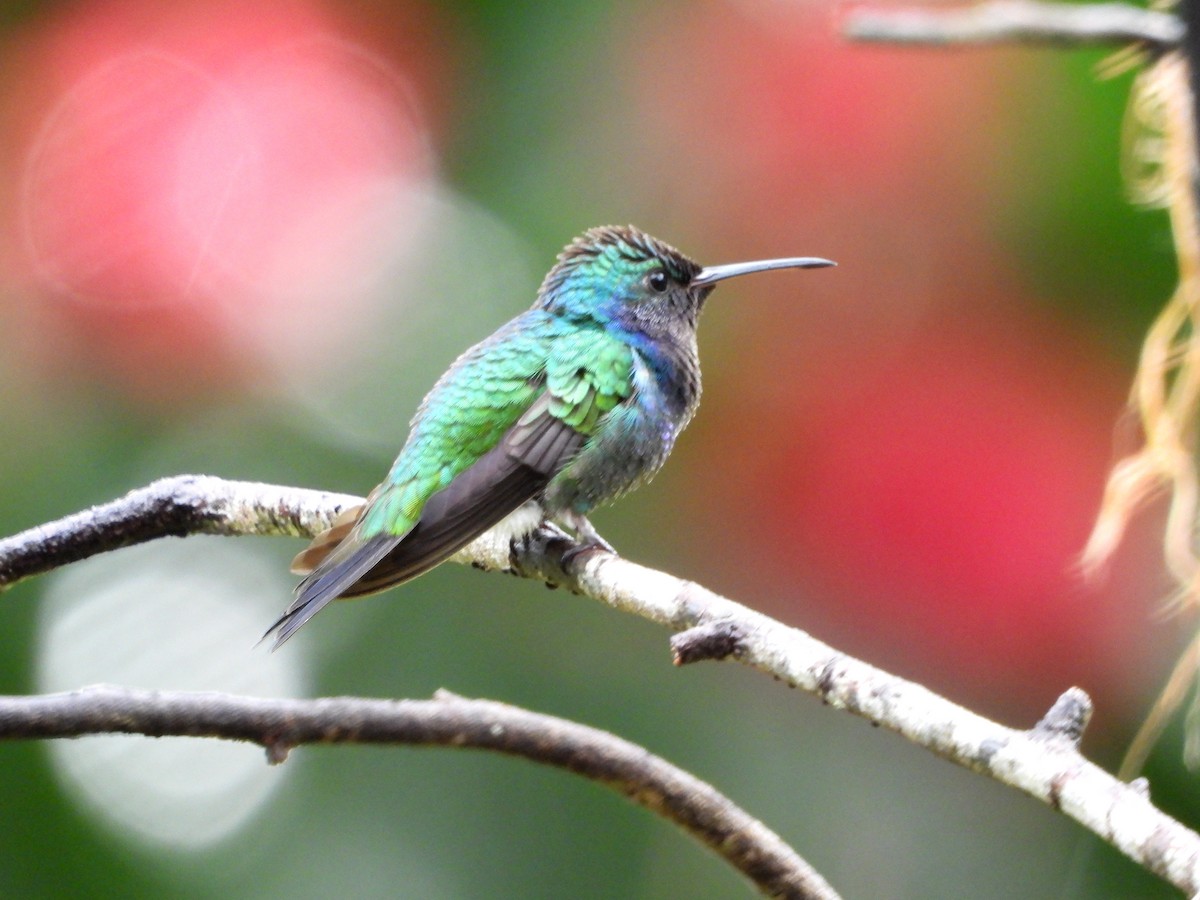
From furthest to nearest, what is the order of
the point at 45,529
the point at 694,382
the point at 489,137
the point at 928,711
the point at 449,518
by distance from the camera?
the point at 489,137
the point at 694,382
the point at 449,518
the point at 45,529
the point at 928,711

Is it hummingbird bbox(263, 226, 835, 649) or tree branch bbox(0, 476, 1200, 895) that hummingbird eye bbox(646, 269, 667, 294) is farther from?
tree branch bbox(0, 476, 1200, 895)

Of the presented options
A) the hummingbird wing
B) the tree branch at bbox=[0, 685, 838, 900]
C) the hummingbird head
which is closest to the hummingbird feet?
the hummingbird wing

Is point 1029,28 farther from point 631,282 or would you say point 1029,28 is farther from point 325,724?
point 631,282

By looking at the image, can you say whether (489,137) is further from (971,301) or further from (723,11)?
(971,301)

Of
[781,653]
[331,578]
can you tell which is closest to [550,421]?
Answer: [331,578]

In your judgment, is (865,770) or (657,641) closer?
(865,770)

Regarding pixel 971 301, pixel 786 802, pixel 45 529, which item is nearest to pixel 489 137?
pixel 971 301

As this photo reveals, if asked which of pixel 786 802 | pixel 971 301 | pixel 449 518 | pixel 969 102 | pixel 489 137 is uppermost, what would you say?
pixel 489 137
